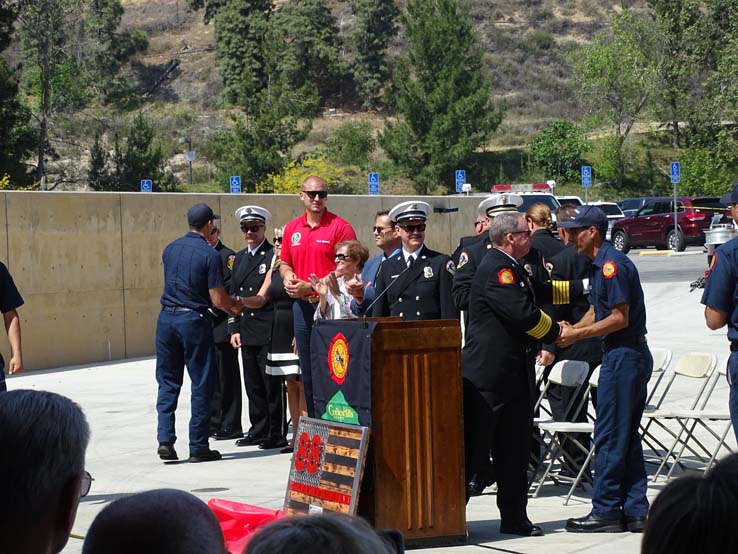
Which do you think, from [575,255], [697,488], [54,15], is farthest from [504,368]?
[54,15]

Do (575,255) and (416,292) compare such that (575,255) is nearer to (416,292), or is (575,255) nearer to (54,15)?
(416,292)

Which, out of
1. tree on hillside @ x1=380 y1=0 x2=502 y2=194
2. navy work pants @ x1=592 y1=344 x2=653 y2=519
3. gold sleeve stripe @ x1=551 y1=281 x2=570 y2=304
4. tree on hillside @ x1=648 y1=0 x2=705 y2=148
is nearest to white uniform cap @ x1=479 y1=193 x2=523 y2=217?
gold sleeve stripe @ x1=551 y1=281 x2=570 y2=304

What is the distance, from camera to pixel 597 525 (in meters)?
7.11

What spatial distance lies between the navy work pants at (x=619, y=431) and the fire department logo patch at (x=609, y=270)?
16.8 inches

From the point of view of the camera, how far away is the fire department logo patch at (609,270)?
7.11 meters

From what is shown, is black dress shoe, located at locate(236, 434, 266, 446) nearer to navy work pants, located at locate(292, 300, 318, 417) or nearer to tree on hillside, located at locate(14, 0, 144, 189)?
navy work pants, located at locate(292, 300, 318, 417)

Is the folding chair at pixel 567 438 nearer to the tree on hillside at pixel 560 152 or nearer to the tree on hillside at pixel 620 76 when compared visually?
the tree on hillside at pixel 620 76

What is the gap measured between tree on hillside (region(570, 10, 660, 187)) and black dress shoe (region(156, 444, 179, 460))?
55.1 meters

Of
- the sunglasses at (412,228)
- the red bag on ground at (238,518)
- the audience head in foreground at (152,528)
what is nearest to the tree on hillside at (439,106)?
the sunglasses at (412,228)

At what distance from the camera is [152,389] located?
13.9 metres

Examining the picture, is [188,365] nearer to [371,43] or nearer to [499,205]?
[499,205]

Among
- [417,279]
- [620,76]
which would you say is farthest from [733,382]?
[620,76]

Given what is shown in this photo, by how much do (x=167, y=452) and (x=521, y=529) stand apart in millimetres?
3621

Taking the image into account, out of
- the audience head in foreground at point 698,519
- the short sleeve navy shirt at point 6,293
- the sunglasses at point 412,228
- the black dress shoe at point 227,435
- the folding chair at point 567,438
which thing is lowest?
the black dress shoe at point 227,435
